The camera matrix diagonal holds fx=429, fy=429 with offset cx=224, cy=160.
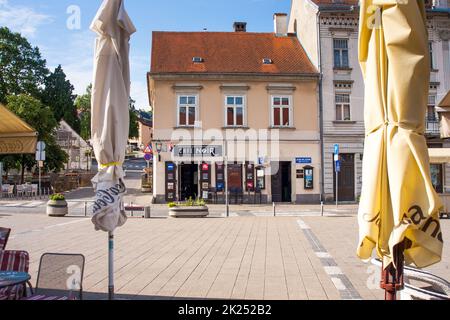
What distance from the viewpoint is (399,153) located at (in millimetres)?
3625

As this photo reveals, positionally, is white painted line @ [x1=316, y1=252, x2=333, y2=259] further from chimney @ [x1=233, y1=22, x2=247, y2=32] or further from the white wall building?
chimney @ [x1=233, y1=22, x2=247, y2=32]

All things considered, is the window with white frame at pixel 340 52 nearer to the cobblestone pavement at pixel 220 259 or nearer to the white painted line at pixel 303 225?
the white painted line at pixel 303 225

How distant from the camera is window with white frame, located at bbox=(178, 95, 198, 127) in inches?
1057

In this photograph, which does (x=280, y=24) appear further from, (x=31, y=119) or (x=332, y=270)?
(x=332, y=270)

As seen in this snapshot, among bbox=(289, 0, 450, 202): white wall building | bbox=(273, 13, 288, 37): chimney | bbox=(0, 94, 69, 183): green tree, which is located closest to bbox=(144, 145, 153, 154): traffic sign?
bbox=(289, 0, 450, 202): white wall building

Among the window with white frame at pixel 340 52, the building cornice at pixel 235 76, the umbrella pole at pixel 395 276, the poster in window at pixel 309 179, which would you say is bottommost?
the umbrella pole at pixel 395 276

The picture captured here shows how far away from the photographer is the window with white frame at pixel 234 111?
27141 millimetres

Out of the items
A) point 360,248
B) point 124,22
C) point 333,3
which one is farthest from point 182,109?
point 360,248

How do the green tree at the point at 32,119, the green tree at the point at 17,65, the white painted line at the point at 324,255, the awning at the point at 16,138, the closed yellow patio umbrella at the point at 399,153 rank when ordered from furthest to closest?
the green tree at the point at 17,65, the green tree at the point at 32,119, the white painted line at the point at 324,255, the awning at the point at 16,138, the closed yellow patio umbrella at the point at 399,153

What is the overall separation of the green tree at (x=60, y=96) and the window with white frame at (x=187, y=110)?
4634cm

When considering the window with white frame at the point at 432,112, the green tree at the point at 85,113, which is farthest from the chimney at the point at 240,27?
the green tree at the point at 85,113

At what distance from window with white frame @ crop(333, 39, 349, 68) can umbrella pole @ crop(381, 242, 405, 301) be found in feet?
85.5

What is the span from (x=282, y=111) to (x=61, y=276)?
23.8 metres

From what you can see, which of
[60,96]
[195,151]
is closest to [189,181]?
[195,151]
